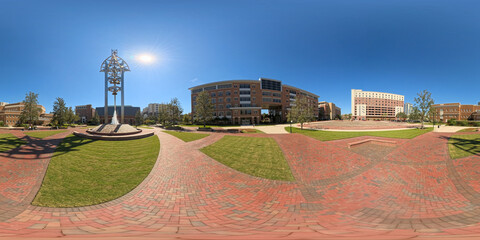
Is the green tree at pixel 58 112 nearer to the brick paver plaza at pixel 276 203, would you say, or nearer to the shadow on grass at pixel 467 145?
the brick paver plaza at pixel 276 203

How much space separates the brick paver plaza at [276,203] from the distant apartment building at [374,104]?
110574 millimetres

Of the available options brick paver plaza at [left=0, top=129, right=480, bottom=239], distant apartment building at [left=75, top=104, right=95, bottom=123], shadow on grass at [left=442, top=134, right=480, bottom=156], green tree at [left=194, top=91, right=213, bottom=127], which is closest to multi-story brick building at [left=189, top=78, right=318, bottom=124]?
green tree at [left=194, top=91, right=213, bottom=127]

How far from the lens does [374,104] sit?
314 feet

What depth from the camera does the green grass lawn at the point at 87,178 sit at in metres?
3.91

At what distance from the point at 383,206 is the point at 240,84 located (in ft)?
167

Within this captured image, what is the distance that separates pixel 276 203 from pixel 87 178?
615 centimetres

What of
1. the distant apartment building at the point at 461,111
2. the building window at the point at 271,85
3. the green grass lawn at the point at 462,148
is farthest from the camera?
the building window at the point at 271,85

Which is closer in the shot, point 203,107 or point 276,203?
point 276,203

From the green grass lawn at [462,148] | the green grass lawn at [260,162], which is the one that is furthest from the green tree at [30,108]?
the green grass lawn at [462,148]

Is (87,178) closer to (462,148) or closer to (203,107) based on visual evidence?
(462,148)

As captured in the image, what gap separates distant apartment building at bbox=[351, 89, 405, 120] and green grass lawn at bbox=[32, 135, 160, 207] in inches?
4595

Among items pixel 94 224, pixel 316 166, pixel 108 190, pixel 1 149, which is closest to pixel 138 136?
pixel 1 149

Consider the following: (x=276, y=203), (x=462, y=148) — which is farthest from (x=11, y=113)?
(x=462, y=148)

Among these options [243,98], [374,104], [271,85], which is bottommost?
[243,98]
